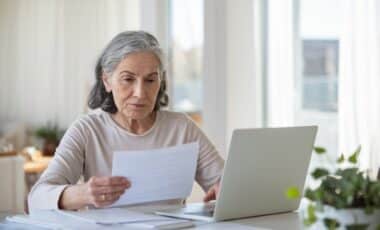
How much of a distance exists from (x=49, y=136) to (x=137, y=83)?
520 centimetres

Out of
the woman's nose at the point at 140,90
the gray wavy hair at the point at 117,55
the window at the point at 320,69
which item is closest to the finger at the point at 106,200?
the woman's nose at the point at 140,90

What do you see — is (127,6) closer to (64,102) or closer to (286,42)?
(64,102)

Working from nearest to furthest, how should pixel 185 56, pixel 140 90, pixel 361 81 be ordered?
1. pixel 140 90
2. pixel 361 81
3. pixel 185 56

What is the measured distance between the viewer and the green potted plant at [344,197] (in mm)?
1505

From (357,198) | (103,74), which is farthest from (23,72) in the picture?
(357,198)

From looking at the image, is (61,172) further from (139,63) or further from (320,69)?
(320,69)

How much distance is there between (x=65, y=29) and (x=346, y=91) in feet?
13.4

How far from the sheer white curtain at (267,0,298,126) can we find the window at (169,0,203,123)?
989mm

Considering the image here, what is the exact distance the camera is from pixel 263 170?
2086mm

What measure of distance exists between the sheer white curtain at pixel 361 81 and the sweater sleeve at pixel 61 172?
2.03 m

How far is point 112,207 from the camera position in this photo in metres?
2.27

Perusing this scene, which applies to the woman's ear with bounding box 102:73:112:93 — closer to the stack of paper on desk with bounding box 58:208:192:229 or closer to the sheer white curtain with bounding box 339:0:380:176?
the stack of paper on desk with bounding box 58:208:192:229

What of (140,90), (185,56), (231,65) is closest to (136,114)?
(140,90)

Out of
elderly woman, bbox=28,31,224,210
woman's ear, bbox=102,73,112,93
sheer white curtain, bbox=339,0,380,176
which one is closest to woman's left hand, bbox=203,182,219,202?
elderly woman, bbox=28,31,224,210
